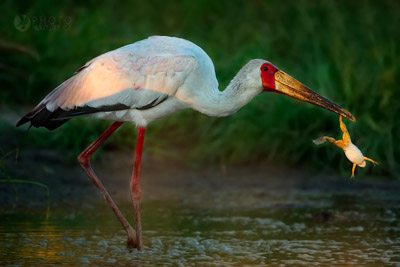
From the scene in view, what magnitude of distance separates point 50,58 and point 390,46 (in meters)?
3.72

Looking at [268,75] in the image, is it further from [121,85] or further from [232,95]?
[121,85]

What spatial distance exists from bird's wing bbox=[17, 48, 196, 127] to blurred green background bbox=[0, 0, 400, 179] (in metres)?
1.97

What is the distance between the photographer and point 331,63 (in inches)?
336

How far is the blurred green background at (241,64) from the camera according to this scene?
25.8 feet

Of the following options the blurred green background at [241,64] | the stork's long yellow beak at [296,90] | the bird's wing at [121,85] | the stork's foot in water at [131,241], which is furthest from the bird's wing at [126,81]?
the blurred green background at [241,64]

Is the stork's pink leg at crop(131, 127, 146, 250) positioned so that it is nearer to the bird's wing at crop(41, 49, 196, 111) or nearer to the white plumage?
the white plumage

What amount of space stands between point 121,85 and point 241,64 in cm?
311

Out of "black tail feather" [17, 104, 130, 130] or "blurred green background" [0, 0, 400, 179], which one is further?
"blurred green background" [0, 0, 400, 179]

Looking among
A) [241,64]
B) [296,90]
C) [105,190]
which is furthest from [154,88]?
[241,64]

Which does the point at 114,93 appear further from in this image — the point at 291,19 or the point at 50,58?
the point at 291,19

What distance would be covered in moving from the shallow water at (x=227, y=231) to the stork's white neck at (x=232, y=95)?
868 millimetres
